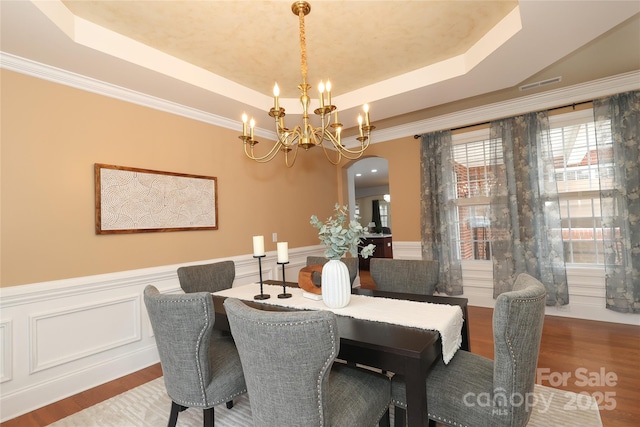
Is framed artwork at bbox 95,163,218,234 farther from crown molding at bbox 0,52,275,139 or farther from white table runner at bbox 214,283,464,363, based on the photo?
white table runner at bbox 214,283,464,363

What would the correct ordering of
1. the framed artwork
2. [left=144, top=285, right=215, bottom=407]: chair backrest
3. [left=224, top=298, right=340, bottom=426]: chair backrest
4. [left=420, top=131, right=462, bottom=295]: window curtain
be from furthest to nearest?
[left=420, top=131, right=462, bottom=295]: window curtain < the framed artwork < [left=144, top=285, right=215, bottom=407]: chair backrest < [left=224, top=298, right=340, bottom=426]: chair backrest

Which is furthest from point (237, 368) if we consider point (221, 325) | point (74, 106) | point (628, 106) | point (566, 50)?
point (628, 106)

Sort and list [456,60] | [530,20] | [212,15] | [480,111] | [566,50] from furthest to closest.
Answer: [480,111]
[456,60]
[566,50]
[212,15]
[530,20]

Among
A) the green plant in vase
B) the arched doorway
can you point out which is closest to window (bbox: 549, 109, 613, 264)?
the green plant in vase

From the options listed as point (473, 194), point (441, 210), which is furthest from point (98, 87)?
point (473, 194)

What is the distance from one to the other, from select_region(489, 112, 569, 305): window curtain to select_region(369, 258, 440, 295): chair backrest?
82.9 inches

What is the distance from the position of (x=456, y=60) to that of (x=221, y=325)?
297 cm

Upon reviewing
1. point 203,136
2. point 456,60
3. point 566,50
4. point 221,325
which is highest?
point 456,60

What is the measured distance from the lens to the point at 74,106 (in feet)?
8.34

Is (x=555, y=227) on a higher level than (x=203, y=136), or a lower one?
lower

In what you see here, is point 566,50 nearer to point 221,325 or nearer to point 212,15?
point 212,15

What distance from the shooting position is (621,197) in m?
3.33

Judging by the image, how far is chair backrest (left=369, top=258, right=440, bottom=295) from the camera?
2.38 metres

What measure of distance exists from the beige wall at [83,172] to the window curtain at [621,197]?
13.5 feet
